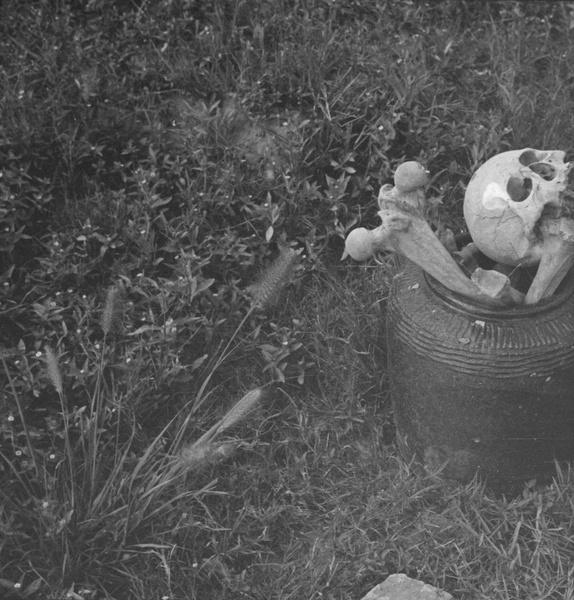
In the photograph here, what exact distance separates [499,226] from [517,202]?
8 centimetres

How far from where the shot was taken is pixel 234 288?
3.28 meters

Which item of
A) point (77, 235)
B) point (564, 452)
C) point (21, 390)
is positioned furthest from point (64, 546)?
point (564, 452)

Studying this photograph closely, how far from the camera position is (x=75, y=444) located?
9.64 feet

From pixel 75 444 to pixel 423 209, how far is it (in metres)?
1.36

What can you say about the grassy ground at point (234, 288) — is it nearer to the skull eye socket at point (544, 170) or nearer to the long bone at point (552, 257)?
the long bone at point (552, 257)

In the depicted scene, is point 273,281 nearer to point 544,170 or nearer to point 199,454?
point 199,454

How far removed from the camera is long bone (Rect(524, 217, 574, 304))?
2.44 meters

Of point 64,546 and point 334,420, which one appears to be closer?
point 64,546

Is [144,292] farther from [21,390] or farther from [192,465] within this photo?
[192,465]

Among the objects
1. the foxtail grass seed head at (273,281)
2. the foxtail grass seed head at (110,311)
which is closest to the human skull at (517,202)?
the foxtail grass seed head at (273,281)

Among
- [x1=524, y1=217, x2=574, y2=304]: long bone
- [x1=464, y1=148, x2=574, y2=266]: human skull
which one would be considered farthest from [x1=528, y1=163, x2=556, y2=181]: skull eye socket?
[x1=524, y1=217, x2=574, y2=304]: long bone

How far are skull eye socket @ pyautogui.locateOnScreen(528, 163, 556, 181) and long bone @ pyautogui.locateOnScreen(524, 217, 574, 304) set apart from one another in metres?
0.14

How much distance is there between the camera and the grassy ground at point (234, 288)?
8.75ft

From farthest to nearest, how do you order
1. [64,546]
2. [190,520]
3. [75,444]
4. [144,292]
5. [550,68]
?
[550,68] → [144,292] → [75,444] → [190,520] → [64,546]
